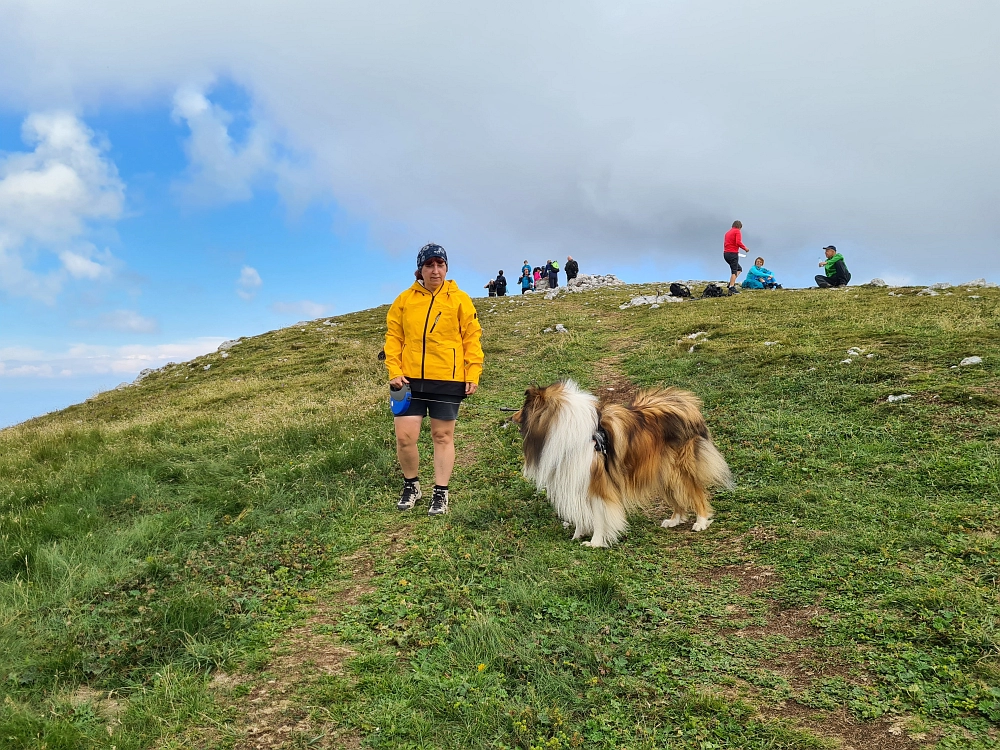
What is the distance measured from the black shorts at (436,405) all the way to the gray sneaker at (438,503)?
38.0 inches

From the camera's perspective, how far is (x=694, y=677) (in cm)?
379

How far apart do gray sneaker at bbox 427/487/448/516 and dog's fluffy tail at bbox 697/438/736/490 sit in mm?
3097

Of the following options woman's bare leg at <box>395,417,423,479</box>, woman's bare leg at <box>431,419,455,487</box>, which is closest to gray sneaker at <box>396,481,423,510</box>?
woman's bare leg at <box>395,417,423,479</box>

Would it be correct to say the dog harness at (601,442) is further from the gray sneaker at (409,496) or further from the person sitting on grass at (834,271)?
the person sitting on grass at (834,271)

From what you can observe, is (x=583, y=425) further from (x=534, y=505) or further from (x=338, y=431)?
(x=338, y=431)

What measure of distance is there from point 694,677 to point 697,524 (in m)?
2.67

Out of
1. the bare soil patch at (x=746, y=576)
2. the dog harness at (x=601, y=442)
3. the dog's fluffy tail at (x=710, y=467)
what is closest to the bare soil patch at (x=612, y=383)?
the dog's fluffy tail at (x=710, y=467)

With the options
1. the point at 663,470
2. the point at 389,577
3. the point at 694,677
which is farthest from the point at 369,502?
the point at 694,677

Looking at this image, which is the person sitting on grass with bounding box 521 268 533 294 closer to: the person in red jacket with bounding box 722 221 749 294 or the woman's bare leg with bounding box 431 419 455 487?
the person in red jacket with bounding box 722 221 749 294

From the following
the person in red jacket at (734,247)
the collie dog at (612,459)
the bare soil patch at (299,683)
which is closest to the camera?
the bare soil patch at (299,683)

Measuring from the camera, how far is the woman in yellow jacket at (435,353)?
671 centimetres

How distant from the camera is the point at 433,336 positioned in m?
6.68

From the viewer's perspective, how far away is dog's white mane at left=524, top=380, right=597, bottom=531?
6.09m

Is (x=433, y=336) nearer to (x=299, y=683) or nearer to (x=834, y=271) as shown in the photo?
(x=299, y=683)
